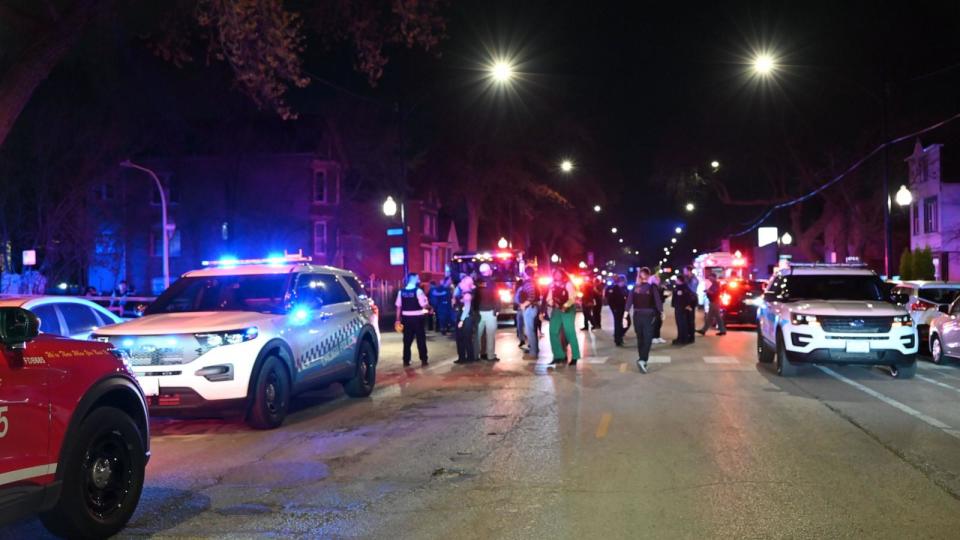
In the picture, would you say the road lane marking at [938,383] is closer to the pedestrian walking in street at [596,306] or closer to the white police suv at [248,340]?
the white police suv at [248,340]

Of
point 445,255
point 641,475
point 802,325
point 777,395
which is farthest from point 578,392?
point 445,255

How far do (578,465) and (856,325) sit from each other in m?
7.09

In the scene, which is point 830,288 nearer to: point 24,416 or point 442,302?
point 24,416

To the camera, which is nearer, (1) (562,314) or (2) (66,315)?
(2) (66,315)

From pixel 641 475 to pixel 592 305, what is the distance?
1814 centimetres

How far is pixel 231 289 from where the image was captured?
Result: 10711mm

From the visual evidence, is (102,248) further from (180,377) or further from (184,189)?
(180,377)

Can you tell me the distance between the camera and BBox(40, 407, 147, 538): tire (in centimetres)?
518

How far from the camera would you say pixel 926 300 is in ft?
56.0

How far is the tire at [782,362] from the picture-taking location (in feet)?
43.8

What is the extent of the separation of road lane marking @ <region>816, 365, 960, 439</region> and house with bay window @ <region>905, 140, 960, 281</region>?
30.6 meters

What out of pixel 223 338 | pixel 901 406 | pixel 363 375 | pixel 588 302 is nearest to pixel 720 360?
pixel 901 406

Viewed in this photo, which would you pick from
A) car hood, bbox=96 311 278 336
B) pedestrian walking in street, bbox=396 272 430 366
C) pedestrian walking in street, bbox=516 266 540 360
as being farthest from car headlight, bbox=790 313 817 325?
car hood, bbox=96 311 278 336

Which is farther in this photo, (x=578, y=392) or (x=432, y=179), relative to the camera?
(x=432, y=179)
